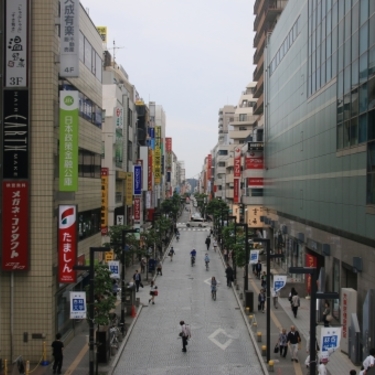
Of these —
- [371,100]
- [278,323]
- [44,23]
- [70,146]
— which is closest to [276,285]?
[278,323]

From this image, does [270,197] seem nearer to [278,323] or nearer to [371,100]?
[278,323]

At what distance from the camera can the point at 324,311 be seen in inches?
1272

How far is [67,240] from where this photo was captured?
25.8 m

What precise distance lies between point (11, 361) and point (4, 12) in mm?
13594

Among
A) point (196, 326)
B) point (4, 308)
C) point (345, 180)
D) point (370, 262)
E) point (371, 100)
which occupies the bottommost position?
point (196, 326)

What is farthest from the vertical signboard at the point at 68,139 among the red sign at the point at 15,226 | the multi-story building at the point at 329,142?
the multi-story building at the point at 329,142

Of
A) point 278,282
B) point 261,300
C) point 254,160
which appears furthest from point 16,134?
point 254,160

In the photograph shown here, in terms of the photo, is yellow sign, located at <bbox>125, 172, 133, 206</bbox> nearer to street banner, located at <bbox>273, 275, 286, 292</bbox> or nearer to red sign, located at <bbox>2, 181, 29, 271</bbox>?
street banner, located at <bbox>273, 275, 286, 292</bbox>

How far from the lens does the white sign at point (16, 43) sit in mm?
24406

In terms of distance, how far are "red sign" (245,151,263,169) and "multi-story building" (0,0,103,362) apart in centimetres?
5349

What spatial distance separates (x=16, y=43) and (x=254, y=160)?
55851mm

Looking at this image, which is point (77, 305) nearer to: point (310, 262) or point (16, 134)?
point (16, 134)

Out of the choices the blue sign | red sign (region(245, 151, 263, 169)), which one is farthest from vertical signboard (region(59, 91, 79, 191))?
red sign (region(245, 151, 263, 169))

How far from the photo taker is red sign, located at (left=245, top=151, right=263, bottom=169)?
7775 centimetres
